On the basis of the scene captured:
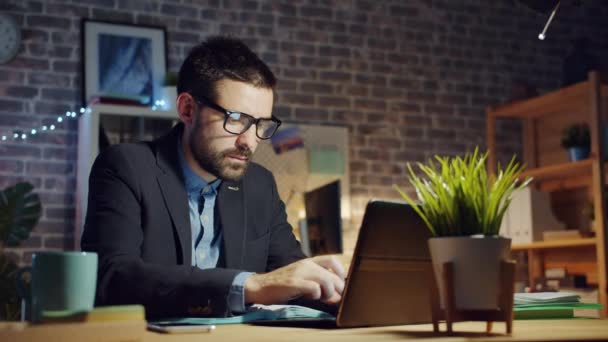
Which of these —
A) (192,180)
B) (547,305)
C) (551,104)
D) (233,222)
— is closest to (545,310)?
(547,305)

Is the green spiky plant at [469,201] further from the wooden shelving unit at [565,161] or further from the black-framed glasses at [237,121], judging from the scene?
the wooden shelving unit at [565,161]

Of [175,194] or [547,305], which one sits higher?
[175,194]

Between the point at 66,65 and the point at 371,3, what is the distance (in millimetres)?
1906

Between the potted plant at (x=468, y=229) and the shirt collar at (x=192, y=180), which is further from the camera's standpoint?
the shirt collar at (x=192, y=180)

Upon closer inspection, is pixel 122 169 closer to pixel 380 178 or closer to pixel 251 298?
pixel 251 298

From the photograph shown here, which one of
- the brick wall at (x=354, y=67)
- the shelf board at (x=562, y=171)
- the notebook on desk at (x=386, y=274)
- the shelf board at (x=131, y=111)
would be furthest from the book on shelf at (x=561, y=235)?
the notebook on desk at (x=386, y=274)

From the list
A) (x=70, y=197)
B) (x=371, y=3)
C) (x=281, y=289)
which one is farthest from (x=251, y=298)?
(x=371, y=3)

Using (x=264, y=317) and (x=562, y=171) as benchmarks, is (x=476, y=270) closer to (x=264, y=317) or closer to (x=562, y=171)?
(x=264, y=317)

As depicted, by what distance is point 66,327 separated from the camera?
0.89 m

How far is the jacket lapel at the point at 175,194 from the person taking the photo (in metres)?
1.87

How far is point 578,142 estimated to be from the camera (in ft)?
13.4

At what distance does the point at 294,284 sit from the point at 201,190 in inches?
29.6

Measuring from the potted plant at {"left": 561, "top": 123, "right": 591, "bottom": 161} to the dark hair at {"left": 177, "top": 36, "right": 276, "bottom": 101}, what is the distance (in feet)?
8.31

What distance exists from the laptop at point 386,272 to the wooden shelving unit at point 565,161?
282 cm
